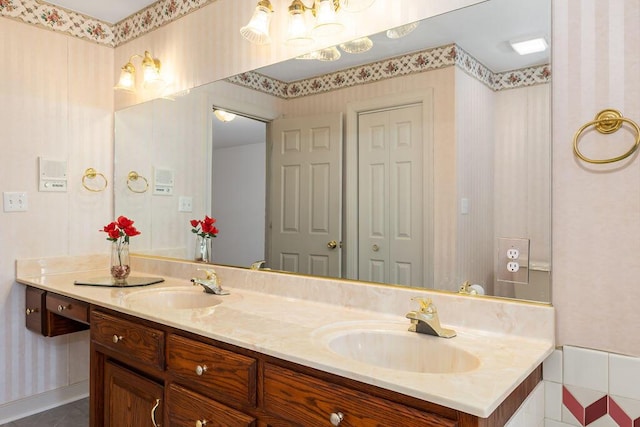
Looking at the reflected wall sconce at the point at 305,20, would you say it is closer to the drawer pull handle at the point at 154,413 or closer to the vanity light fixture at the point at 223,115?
the vanity light fixture at the point at 223,115

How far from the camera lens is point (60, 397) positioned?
2.56m

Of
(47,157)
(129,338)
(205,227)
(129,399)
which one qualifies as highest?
(47,157)

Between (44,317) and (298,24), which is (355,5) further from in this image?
(44,317)

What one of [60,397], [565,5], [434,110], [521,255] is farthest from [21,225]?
[565,5]

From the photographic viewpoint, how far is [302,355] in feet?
3.44

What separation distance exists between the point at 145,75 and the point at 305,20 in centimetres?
122

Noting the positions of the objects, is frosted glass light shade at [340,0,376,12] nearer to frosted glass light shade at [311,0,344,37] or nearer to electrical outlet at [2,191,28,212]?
frosted glass light shade at [311,0,344,37]

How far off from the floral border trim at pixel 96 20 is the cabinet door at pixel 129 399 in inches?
73.3

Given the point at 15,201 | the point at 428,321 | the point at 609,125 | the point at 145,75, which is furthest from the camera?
the point at 145,75

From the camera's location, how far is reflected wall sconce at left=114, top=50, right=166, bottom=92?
2455 millimetres

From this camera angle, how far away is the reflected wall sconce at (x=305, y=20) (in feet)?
5.25

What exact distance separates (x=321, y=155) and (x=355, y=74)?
350 mm

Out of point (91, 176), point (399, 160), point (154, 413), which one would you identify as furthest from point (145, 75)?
point (154, 413)

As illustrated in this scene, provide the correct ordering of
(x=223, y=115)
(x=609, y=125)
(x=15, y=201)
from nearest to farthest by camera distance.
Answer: (x=609, y=125), (x=223, y=115), (x=15, y=201)
